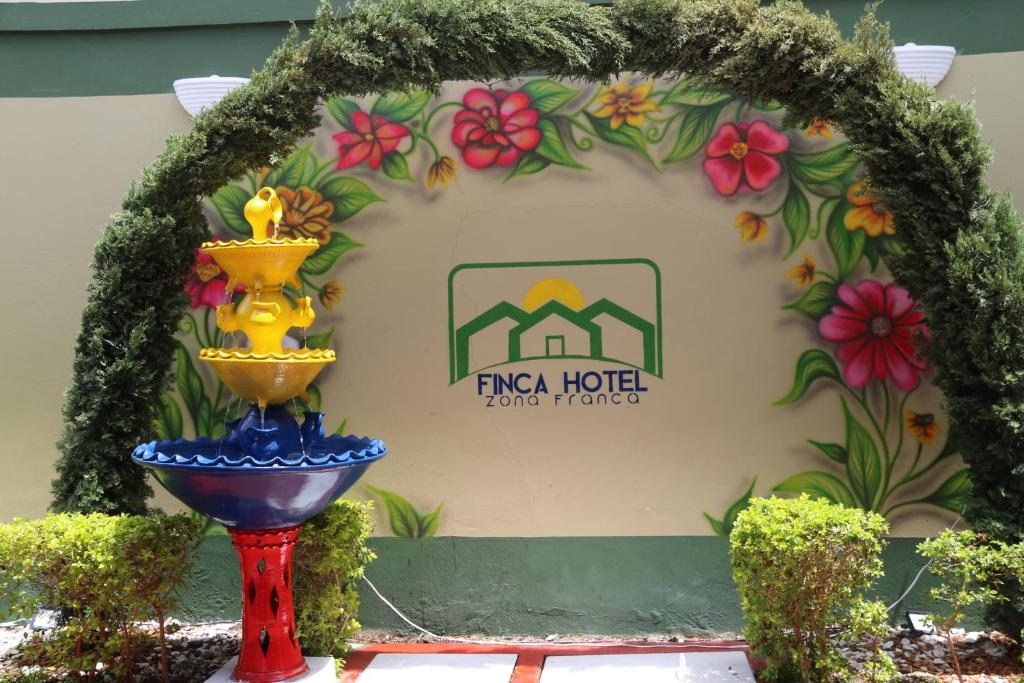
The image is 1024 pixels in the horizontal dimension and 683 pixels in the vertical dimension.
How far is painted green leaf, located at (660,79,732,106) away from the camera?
211 inches

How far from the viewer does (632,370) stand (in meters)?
5.42

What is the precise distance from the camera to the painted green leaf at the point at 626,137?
5.44 m

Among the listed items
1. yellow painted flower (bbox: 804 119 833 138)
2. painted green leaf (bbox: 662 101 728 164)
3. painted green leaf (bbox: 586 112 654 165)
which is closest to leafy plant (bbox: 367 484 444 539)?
painted green leaf (bbox: 586 112 654 165)

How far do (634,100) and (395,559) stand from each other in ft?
9.27

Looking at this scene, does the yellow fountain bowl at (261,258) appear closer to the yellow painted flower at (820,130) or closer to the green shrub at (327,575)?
the green shrub at (327,575)

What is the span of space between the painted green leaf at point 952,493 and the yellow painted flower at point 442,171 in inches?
120

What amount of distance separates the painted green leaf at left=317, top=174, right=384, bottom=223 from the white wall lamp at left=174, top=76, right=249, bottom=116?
0.71 m

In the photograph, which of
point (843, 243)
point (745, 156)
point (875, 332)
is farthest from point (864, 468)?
point (745, 156)

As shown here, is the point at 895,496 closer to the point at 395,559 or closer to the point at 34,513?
the point at 395,559

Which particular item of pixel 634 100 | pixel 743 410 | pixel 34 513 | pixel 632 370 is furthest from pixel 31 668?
pixel 634 100

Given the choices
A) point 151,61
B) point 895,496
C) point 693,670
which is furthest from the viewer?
point 151,61

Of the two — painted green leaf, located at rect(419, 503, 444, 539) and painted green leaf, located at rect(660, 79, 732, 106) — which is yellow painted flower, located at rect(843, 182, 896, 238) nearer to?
painted green leaf, located at rect(660, 79, 732, 106)

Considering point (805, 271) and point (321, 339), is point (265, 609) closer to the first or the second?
point (321, 339)

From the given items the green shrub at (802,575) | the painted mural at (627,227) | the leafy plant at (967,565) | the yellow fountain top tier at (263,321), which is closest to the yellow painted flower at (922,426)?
the painted mural at (627,227)
